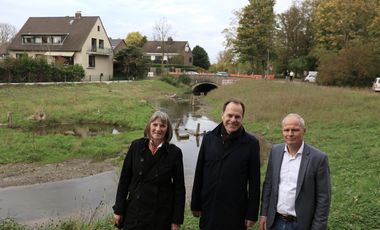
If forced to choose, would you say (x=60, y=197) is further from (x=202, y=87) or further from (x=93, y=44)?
(x=202, y=87)

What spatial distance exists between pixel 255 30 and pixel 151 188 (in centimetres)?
5786

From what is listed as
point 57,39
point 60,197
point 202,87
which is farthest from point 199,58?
point 60,197

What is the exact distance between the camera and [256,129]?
2392 centimetres

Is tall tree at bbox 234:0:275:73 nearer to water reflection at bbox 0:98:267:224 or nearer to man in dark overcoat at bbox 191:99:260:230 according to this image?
water reflection at bbox 0:98:267:224

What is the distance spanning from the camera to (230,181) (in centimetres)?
437

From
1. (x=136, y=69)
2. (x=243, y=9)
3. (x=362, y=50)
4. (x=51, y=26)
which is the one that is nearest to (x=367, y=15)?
(x=362, y=50)

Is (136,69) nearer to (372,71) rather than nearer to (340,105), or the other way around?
(372,71)

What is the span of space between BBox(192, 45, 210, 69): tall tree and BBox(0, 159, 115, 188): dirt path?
259 ft

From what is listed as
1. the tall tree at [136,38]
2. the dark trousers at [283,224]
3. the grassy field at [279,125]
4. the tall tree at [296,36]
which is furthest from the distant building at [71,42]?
the dark trousers at [283,224]

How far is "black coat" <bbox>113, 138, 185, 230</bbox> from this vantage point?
14.2 ft

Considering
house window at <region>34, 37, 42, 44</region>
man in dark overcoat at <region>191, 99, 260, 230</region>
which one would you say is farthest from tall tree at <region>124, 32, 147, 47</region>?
man in dark overcoat at <region>191, 99, 260, 230</region>

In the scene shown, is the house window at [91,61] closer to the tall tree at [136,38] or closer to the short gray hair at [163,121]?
the tall tree at [136,38]

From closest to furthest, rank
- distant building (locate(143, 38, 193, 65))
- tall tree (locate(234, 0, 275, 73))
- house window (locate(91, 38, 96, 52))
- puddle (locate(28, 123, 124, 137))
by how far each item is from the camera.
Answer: puddle (locate(28, 123, 124, 137)), house window (locate(91, 38, 96, 52)), tall tree (locate(234, 0, 275, 73)), distant building (locate(143, 38, 193, 65))

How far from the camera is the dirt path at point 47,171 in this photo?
14.5 meters
